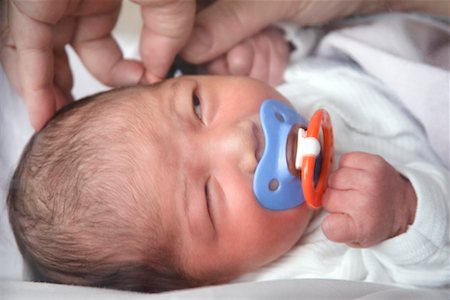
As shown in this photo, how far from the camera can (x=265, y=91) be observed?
0.76 meters

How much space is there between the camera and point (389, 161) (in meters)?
0.79

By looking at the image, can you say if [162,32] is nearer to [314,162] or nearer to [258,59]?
[258,59]

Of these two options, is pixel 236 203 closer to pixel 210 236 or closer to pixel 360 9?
Answer: pixel 210 236

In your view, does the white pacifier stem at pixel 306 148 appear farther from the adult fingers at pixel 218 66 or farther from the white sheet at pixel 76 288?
the adult fingers at pixel 218 66

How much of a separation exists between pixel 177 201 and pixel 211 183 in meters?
0.05

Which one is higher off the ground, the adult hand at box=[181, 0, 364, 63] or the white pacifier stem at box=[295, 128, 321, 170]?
the adult hand at box=[181, 0, 364, 63]

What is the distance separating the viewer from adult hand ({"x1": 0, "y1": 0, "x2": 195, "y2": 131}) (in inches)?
28.2

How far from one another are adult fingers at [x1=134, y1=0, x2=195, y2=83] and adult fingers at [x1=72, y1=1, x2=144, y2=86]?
0.09 feet

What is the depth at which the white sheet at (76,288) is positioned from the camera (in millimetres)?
557

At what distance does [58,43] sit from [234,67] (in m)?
0.28

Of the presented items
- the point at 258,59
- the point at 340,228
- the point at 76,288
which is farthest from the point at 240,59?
the point at 76,288

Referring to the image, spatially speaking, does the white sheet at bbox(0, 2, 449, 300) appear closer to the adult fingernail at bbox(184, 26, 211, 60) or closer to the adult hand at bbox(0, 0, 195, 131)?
the adult hand at bbox(0, 0, 195, 131)

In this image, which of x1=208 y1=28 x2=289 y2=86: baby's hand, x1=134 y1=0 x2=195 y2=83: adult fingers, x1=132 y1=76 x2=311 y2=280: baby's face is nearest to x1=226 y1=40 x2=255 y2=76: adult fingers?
x1=208 y1=28 x2=289 y2=86: baby's hand

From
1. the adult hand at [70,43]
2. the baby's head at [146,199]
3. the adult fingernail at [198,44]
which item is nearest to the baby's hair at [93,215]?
the baby's head at [146,199]
